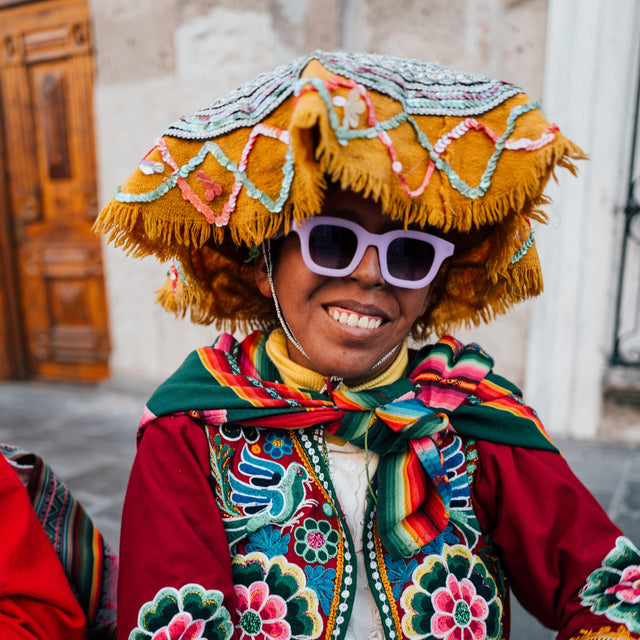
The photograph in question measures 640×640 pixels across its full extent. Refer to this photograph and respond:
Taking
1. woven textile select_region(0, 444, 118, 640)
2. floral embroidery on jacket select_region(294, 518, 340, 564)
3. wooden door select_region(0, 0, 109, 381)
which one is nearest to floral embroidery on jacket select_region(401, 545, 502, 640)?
floral embroidery on jacket select_region(294, 518, 340, 564)

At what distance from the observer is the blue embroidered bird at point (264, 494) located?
1.02 m

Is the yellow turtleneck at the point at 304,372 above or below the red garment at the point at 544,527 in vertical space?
above

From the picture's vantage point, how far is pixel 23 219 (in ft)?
14.6

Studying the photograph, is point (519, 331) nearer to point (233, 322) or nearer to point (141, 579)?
point (233, 322)

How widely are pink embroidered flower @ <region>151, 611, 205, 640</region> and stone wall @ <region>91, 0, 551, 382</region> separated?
2698 millimetres

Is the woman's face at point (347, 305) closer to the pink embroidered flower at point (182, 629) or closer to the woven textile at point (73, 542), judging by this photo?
the pink embroidered flower at point (182, 629)

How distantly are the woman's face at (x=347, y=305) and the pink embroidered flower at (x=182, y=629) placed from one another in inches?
19.1

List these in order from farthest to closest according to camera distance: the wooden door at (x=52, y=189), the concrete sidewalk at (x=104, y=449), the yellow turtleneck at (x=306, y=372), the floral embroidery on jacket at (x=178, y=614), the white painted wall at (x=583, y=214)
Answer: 1. the wooden door at (x=52, y=189)
2. the white painted wall at (x=583, y=214)
3. the concrete sidewalk at (x=104, y=449)
4. the yellow turtleneck at (x=306, y=372)
5. the floral embroidery on jacket at (x=178, y=614)

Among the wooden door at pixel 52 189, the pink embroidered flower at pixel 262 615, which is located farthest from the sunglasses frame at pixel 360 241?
the wooden door at pixel 52 189

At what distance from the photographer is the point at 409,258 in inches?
39.4

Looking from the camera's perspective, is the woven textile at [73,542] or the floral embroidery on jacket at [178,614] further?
the woven textile at [73,542]

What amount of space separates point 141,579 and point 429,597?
0.51 meters

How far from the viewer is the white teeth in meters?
1.02

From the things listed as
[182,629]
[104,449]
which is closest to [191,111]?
[104,449]
